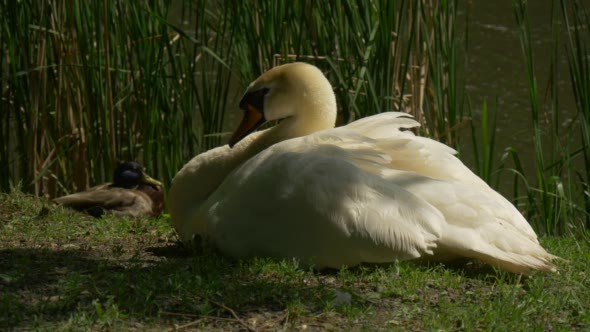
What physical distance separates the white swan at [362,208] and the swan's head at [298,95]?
0.93 feet

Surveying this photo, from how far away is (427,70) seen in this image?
6.63m

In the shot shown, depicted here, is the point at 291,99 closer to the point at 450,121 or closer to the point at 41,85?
the point at 450,121

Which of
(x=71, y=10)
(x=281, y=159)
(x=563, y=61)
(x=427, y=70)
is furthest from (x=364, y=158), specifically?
(x=563, y=61)

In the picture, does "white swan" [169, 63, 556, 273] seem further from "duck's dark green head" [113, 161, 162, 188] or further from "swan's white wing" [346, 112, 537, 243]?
"duck's dark green head" [113, 161, 162, 188]

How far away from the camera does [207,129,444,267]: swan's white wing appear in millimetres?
4367

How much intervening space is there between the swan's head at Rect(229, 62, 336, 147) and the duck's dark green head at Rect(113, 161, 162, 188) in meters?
1.62

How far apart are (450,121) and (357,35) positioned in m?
0.77

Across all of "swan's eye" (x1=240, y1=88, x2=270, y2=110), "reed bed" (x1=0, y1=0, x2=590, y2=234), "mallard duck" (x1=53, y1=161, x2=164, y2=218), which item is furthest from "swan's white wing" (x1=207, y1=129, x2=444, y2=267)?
"mallard duck" (x1=53, y1=161, x2=164, y2=218)

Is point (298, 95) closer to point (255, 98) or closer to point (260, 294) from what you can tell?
point (255, 98)

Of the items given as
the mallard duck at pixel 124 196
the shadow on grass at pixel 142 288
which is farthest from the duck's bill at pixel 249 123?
the mallard duck at pixel 124 196

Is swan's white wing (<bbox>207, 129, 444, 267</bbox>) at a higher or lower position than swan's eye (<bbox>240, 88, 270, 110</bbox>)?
lower

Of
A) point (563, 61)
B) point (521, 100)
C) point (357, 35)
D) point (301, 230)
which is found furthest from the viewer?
point (563, 61)

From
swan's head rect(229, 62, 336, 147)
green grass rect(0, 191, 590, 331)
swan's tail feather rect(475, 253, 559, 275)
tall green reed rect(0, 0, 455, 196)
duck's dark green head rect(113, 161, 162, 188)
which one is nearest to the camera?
green grass rect(0, 191, 590, 331)

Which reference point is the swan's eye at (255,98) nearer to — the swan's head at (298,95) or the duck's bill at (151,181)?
the swan's head at (298,95)
